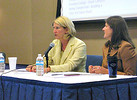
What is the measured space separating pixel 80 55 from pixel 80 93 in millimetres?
1049

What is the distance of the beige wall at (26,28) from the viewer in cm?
484

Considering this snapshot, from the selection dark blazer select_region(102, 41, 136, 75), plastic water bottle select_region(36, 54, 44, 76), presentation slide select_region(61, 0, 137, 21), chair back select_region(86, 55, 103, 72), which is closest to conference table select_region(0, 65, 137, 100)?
plastic water bottle select_region(36, 54, 44, 76)

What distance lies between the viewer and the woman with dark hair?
8.23 ft

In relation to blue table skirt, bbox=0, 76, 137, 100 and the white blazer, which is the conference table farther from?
the white blazer

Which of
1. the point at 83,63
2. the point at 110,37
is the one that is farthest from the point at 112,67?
the point at 83,63

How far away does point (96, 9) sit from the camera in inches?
157

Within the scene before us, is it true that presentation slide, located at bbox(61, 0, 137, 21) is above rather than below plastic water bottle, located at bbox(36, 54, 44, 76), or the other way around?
above

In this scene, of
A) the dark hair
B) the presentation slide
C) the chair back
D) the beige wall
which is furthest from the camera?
the beige wall

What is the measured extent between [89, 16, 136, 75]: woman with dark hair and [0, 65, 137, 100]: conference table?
15.3 inches

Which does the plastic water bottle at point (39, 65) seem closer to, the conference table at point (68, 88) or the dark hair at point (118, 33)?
the conference table at point (68, 88)

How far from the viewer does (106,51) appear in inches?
110

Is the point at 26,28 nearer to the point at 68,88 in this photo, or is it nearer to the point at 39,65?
the point at 39,65

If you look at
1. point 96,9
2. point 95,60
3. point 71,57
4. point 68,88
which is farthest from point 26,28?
point 68,88

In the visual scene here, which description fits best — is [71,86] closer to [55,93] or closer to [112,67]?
[55,93]
